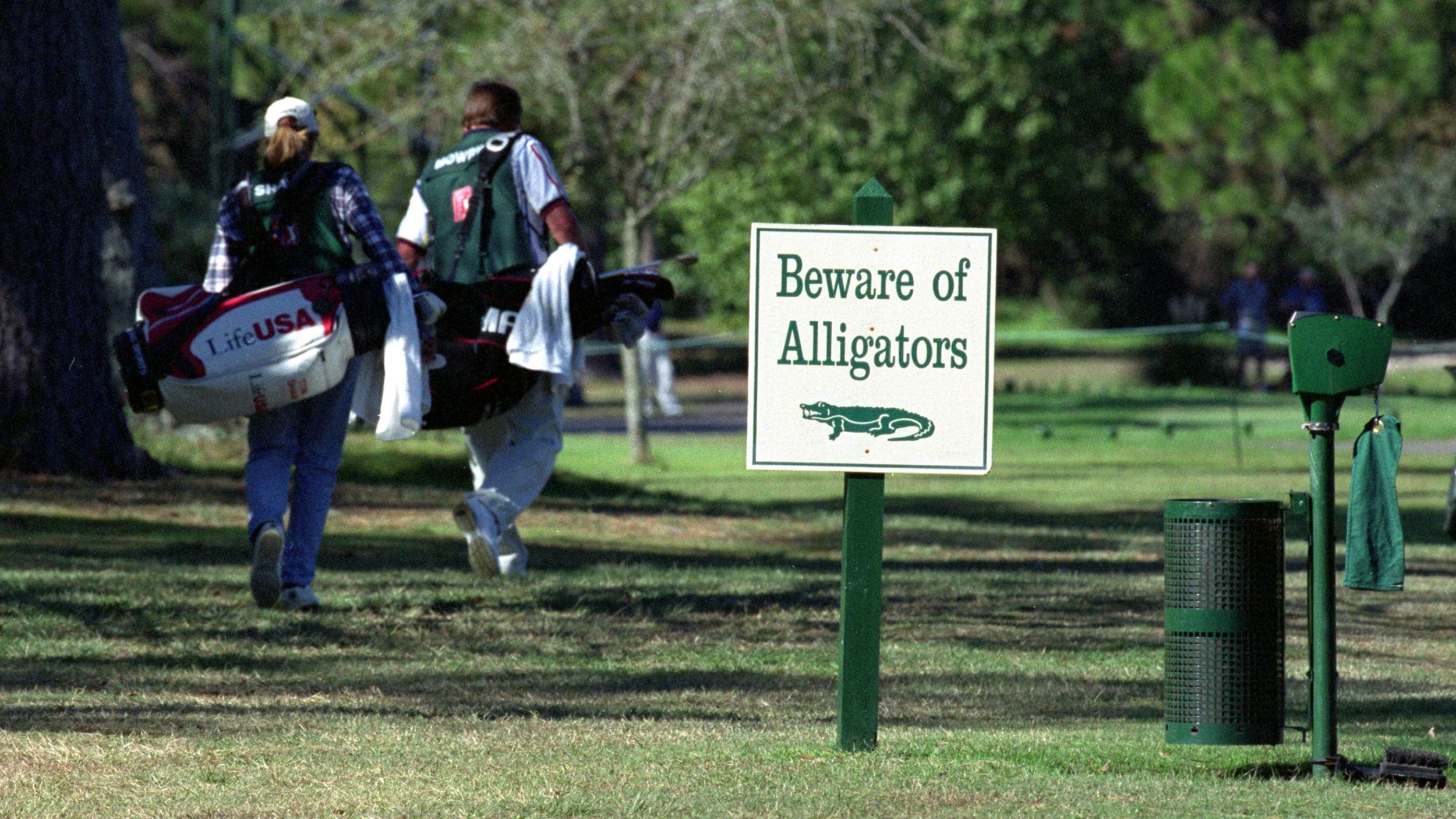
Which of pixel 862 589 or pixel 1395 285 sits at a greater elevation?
pixel 1395 285

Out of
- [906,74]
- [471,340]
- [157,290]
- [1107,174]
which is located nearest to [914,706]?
[471,340]

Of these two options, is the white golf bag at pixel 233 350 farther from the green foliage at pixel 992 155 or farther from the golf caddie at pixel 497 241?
the green foliage at pixel 992 155

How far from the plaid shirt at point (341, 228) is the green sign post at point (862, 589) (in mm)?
3005

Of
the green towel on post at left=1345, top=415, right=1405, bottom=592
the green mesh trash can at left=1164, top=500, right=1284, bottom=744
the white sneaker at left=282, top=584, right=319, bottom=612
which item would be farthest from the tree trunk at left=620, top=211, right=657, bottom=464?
the green towel on post at left=1345, top=415, right=1405, bottom=592

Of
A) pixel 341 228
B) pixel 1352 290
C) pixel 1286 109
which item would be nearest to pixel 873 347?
pixel 341 228

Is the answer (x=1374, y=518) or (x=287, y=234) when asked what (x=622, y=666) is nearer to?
(x=287, y=234)

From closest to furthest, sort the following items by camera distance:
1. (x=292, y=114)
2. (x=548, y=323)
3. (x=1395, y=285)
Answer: (x=292, y=114) → (x=548, y=323) → (x=1395, y=285)

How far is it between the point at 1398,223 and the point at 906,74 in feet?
36.8

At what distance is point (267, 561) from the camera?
7.90 metres

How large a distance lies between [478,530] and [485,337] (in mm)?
845

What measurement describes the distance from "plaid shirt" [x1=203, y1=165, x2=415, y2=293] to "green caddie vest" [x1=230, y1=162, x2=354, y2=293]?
0.11 ft

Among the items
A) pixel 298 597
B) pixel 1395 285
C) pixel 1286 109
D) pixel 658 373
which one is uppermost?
→ pixel 1286 109

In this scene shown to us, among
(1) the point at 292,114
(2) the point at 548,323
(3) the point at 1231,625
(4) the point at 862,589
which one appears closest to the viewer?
(4) the point at 862,589

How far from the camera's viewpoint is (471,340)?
28.9ft
